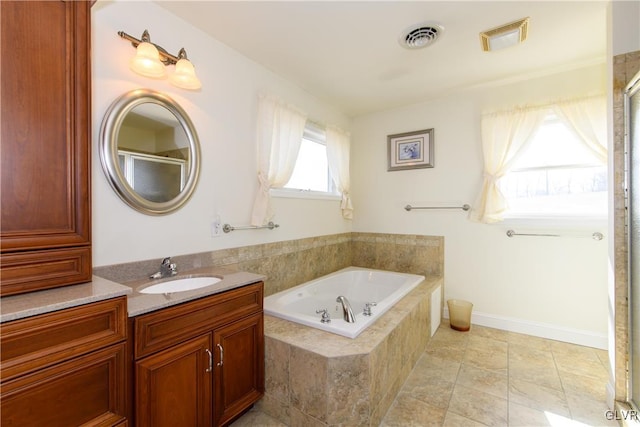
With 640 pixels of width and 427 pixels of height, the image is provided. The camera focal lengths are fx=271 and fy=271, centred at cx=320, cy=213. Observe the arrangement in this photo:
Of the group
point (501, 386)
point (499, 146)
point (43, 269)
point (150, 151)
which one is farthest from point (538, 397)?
point (150, 151)

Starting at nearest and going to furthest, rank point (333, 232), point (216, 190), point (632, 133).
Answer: point (632, 133) → point (216, 190) → point (333, 232)

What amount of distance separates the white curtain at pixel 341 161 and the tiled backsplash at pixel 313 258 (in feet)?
1.29

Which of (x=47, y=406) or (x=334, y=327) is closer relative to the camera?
(x=47, y=406)

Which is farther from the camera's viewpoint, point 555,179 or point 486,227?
point 486,227

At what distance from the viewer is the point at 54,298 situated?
0.95 metres

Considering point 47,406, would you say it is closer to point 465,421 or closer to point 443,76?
point 465,421

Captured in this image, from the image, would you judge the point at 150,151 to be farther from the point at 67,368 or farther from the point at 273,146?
the point at 67,368

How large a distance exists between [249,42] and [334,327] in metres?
2.07

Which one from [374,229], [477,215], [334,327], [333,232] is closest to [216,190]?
[334,327]

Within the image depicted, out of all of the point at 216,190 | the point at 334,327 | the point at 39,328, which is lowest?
the point at 334,327

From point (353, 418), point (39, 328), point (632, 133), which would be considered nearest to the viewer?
point (39, 328)

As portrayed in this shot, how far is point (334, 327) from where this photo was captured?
164 cm

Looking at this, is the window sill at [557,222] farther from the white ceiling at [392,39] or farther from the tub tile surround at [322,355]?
the white ceiling at [392,39]

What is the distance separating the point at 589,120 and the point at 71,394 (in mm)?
3633
